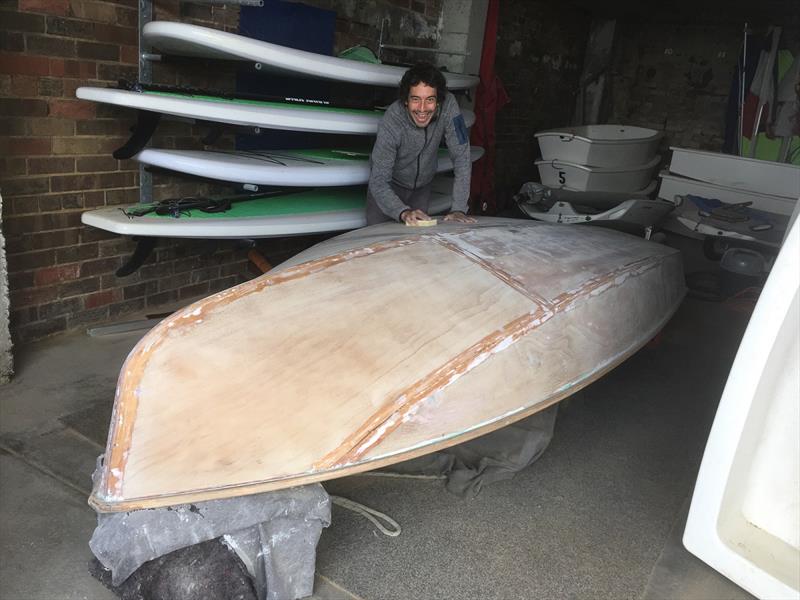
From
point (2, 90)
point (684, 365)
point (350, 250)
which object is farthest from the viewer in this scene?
point (684, 365)

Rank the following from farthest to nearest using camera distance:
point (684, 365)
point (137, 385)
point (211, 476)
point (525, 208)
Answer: point (525, 208) → point (684, 365) → point (137, 385) → point (211, 476)

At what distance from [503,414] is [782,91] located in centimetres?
719

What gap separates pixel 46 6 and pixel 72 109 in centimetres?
38

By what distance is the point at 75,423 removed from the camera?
228 centimetres

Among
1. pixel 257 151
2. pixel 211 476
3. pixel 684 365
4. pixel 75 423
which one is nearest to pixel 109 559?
pixel 211 476

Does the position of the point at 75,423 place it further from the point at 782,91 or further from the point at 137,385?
the point at 782,91

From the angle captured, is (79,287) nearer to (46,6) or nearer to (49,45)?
(49,45)

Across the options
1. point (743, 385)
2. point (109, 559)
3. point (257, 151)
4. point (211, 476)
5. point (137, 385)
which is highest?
point (257, 151)

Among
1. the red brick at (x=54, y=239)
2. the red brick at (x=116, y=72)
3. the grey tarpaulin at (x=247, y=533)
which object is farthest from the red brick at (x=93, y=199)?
the grey tarpaulin at (x=247, y=533)

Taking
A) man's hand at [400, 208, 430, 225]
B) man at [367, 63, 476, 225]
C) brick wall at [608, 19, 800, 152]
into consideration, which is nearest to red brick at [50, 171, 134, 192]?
man at [367, 63, 476, 225]

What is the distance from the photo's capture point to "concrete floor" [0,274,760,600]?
1.71 meters

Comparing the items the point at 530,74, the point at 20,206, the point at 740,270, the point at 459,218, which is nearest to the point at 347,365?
the point at 459,218

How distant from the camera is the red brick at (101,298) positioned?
2.99 metres

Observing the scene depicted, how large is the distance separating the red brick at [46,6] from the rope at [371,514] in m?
2.06
